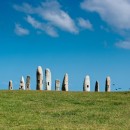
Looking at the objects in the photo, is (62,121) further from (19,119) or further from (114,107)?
(114,107)

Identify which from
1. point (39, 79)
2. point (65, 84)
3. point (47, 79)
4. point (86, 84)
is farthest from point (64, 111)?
point (86, 84)

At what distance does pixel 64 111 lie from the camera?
32000mm

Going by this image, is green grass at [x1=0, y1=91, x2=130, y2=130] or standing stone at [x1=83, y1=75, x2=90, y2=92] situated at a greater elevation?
standing stone at [x1=83, y1=75, x2=90, y2=92]

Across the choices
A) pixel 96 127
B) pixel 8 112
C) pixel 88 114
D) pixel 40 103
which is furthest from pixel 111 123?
pixel 40 103

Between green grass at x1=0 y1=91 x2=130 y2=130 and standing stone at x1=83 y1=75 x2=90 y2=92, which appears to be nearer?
green grass at x1=0 y1=91 x2=130 y2=130

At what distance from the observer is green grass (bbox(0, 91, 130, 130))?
26.0 meters

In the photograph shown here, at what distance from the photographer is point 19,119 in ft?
92.3

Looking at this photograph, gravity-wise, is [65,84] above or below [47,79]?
below

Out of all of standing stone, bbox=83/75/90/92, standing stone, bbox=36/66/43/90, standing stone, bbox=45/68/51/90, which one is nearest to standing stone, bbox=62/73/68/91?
standing stone, bbox=45/68/51/90

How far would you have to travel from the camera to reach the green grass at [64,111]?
85.1 feet

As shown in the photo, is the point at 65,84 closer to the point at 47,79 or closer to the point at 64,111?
the point at 47,79

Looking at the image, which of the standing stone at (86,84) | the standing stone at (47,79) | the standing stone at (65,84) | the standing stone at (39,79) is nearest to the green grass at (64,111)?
the standing stone at (39,79)

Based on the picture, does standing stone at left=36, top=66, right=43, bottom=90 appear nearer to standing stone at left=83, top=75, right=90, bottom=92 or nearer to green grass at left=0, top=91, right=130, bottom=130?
standing stone at left=83, top=75, right=90, bottom=92

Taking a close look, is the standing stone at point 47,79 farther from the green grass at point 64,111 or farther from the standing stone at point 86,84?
the green grass at point 64,111
